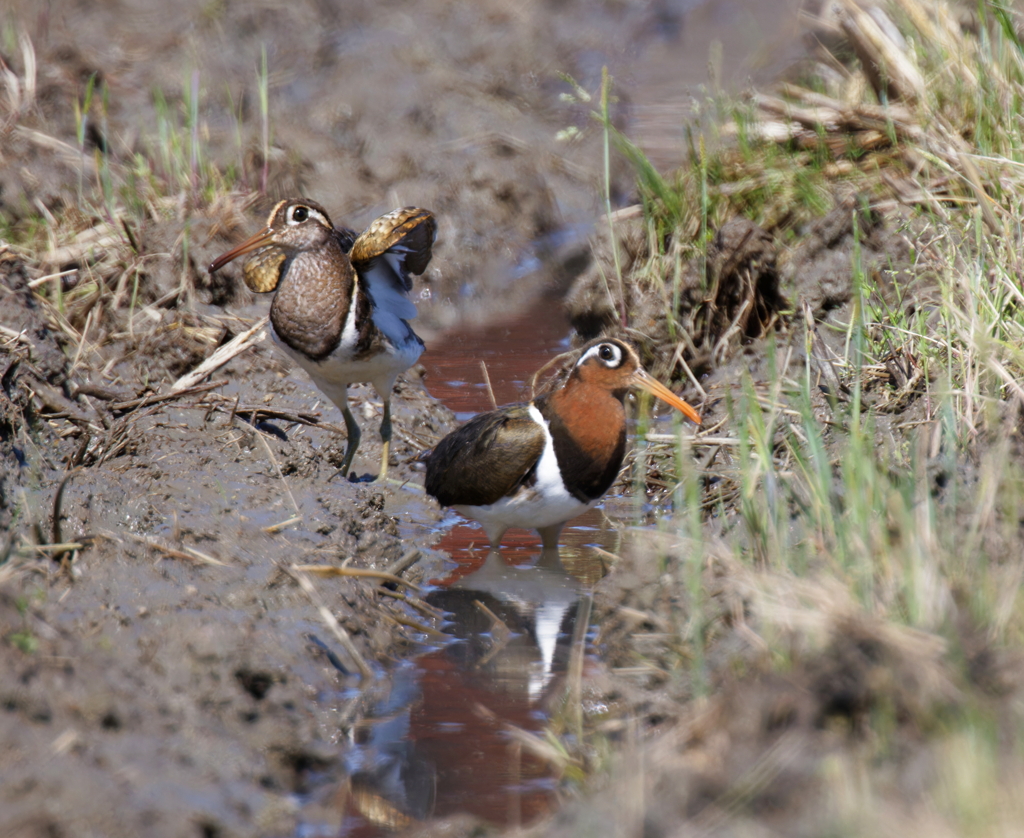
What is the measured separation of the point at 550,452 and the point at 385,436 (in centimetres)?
136

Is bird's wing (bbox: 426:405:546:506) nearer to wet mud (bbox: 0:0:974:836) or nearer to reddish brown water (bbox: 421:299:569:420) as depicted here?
wet mud (bbox: 0:0:974:836)

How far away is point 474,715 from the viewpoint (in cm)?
387

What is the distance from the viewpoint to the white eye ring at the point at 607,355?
5.42 m

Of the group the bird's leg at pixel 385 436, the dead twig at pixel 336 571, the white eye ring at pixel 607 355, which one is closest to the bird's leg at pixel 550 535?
the white eye ring at pixel 607 355

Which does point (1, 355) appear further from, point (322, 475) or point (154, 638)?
point (154, 638)

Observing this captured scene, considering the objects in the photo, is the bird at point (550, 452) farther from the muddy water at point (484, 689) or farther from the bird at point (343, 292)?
the bird at point (343, 292)

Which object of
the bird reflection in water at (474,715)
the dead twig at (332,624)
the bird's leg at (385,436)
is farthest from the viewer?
the bird's leg at (385,436)

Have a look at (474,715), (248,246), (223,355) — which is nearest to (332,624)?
(474,715)

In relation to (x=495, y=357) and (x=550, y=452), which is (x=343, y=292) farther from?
(x=495, y=357)

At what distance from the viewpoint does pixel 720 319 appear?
6.68 metres

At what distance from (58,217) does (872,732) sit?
643 cm

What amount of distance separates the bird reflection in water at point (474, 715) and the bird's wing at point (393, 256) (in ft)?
5.33

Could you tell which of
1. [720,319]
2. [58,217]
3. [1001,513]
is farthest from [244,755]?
[58,217]

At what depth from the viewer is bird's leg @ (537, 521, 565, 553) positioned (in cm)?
544
